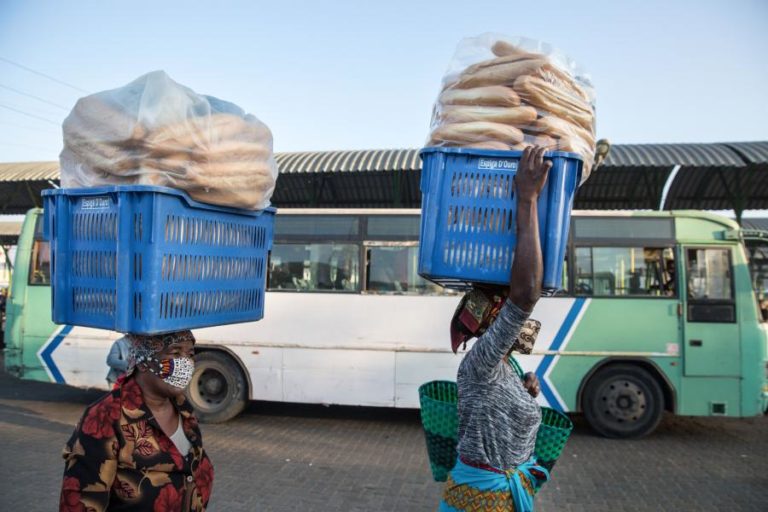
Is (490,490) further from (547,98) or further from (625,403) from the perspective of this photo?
(625,403)

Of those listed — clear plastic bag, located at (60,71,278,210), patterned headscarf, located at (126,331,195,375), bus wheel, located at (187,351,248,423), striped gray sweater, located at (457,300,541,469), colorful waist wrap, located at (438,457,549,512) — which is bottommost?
bus wheel, located at (187,351,248,423)

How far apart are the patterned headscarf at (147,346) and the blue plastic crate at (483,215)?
1.06 meters

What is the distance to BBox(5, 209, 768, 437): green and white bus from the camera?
722cm

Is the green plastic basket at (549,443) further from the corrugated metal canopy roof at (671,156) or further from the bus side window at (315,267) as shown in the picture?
the corrugated metal canopy roof at (671,156)

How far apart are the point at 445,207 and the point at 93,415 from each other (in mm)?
1534

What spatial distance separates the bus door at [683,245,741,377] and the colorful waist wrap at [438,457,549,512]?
6.13 metres

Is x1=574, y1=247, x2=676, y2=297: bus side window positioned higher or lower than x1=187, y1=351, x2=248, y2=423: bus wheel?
higher

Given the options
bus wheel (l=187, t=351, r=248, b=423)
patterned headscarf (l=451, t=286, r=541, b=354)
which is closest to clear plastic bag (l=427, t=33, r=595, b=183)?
patterned headscarf (l=451, t=286, r=541, b=354)

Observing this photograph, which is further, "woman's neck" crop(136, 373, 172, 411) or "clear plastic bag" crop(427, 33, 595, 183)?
"woman's neck" crop(136, 373, 172, 411)

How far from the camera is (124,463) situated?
208 centimetres

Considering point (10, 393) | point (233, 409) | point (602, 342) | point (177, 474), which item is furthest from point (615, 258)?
point (10, 393)

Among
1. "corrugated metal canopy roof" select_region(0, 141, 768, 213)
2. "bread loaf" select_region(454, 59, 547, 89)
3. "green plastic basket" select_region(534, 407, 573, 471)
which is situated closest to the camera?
"bread loaf" select_region(454, 59, 547, 89)

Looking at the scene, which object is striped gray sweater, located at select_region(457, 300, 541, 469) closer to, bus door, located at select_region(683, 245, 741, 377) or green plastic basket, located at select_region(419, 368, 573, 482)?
green plastic basket, located at select_region(419, 368, 573, 482)

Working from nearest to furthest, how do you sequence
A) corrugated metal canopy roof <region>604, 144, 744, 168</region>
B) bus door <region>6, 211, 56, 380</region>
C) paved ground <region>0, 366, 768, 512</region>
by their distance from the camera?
paved ground <region>0, 366, 768, 512</region>
bus door <region>6, 211, 56, 380</region>
corrugated metal canopy roof <region>604, 144, 744, 168</region>
